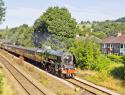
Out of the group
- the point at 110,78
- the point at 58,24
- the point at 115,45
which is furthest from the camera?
the point at 115,45

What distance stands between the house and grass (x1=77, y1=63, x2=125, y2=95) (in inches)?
1743

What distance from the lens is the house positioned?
85.1 m

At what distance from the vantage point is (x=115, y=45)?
291 ft

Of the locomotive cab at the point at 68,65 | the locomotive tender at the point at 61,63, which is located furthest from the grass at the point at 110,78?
the locomotive tender at the point at 61,63

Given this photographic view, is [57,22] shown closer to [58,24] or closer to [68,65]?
[58,24]

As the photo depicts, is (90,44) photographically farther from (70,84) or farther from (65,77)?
(70,84)

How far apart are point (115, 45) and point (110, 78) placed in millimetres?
54807

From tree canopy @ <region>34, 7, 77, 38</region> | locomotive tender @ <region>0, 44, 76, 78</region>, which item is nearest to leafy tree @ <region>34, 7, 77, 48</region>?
tree canopy @ <region>34, 7, 77, 38</region>

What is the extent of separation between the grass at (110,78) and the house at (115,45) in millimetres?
44262

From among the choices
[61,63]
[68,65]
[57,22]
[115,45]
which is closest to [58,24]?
[57,22]

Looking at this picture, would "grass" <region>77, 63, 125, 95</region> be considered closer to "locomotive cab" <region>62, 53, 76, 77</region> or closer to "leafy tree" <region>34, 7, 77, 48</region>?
"locomotive cab" <region>62, 53, 76, 77</region>

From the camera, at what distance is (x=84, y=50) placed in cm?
4184

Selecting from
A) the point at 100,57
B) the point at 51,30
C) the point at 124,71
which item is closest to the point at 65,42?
the point at 51,30

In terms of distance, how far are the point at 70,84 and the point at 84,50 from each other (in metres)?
10.9
